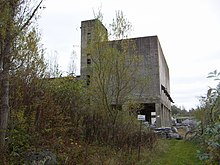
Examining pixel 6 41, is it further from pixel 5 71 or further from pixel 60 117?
pixel 60 117

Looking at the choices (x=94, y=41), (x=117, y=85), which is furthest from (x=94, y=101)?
(x=94, y=41)

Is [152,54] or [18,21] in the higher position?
[152,54]

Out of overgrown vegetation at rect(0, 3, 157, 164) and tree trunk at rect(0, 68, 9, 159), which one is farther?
overgrown vegetation at rect(0, 3, 157, 164)

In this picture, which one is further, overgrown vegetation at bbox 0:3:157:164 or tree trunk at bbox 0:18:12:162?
overgrown vegetation at bbox 0:3:157:164

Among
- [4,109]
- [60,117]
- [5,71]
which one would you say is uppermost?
[5,71]

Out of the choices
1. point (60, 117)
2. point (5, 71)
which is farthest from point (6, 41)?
point (60, 117)

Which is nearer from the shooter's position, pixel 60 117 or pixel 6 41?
pixel 6 41

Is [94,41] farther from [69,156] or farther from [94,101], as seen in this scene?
[69,156]

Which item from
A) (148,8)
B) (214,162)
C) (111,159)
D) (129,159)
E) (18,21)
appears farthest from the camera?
(148,8)

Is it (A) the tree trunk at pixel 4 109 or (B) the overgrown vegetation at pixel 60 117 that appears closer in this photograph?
(A) the tree trunk at pixel 4 109

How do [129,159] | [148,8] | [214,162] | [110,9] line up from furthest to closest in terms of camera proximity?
[110,9] < [148,8] < [129,159] < [214,162]

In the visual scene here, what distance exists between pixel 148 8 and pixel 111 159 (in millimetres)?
6085

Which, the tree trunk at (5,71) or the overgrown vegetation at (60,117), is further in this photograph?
the overgrown vegetation at (60,117)

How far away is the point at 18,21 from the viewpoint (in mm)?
6527
